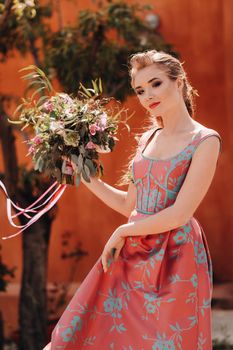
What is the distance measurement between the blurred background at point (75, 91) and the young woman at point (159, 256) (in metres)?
2.45

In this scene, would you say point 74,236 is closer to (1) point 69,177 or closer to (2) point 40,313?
(2) point 40,313


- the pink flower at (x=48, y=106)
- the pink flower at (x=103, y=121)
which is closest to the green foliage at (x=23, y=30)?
the pink flower at (x=48, y=106)

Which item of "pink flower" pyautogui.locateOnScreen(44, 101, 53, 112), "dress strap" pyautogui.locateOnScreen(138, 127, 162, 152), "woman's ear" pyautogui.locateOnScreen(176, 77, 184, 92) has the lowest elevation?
"dress strap" pyautogui.locateOnScreen(138, 127, 162, 152)

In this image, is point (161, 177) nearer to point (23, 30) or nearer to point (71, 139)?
point (71, 139)

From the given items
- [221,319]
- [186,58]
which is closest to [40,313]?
[221,319]

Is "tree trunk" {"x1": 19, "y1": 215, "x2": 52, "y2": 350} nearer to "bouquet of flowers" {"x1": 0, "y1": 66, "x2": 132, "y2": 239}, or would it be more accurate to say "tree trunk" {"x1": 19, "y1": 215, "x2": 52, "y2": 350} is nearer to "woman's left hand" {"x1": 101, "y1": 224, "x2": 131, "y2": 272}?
"bouquet of flowers" {"x1": 0, "y1": 66, "x2": 132, "y2": 239}

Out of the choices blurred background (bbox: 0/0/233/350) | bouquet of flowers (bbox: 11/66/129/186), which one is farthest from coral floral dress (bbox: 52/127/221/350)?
blurred background (bbox: 0/0/233/350)

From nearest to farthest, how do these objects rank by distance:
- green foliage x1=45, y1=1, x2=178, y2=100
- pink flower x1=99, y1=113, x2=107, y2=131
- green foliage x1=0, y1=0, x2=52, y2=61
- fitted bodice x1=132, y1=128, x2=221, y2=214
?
fitted bodice x1=132, y1=128, x2=221, y2=214 → pink flower x1=99, y1=113, x2=107, y2=131 → green foliage x1=0, y1=0, x2=52, y2=61 → green foliage x1=45, y1=1, x2=178, y2=100

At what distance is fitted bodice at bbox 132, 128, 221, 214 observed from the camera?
154 inches

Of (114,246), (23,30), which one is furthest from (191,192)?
(23,30)

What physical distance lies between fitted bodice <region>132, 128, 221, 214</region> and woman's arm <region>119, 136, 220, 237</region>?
53 millimetres

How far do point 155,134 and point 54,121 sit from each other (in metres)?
0.45

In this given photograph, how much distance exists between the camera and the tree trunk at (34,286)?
272 inches

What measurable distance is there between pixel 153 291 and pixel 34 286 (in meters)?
3.10
